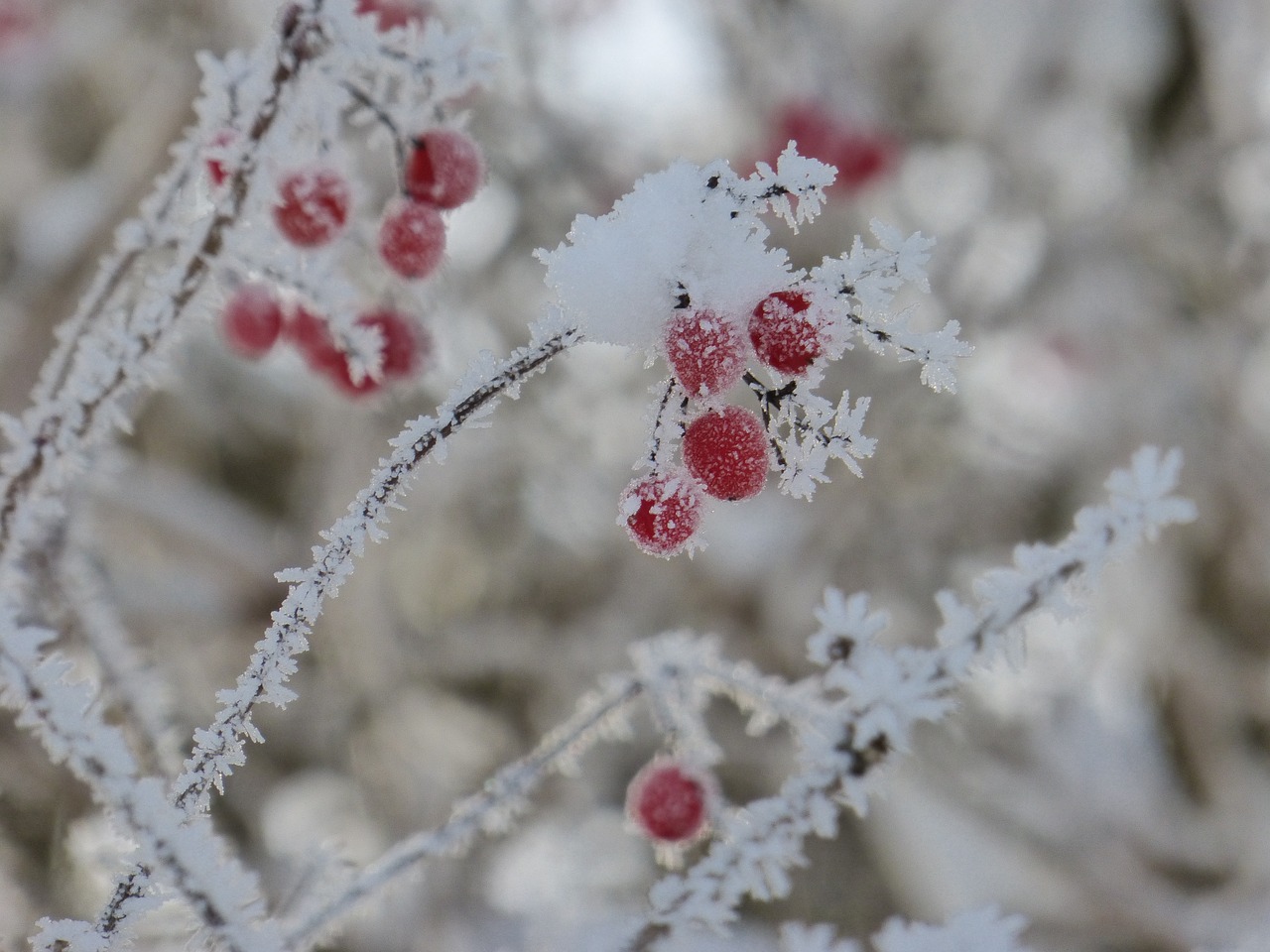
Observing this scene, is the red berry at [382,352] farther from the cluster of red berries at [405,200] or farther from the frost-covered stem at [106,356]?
the frost-covered stem at [106,356]

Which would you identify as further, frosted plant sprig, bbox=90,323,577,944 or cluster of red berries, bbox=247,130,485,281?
cluster of red berries, bbox=247,130,485,281

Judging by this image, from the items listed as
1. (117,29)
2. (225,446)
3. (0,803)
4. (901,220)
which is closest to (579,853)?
(0,803)

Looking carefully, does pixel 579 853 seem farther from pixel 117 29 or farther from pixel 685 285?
pixel 117 29

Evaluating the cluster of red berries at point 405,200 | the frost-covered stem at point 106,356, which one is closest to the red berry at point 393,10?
the cluster of red berries at point 405,200

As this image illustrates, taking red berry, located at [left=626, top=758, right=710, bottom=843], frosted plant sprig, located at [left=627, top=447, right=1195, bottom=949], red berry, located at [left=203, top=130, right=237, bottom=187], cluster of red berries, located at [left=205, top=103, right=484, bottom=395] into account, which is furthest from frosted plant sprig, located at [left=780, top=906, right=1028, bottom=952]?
red berry, located at [left=203, top=130, right=237, bottom=187]

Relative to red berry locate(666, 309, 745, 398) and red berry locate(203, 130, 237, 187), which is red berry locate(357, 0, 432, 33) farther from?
red berry locate(666, 309, 745, 398)

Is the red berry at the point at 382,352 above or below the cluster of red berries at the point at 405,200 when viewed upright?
above
